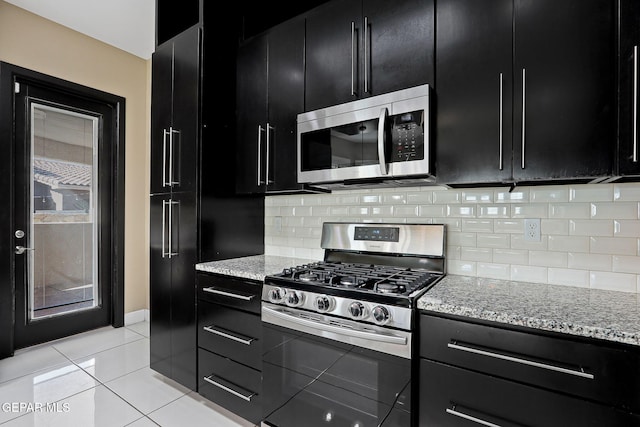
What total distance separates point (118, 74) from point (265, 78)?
7.28ft

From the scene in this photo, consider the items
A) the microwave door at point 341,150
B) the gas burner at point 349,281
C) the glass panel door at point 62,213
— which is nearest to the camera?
the gas burner at point 349,281

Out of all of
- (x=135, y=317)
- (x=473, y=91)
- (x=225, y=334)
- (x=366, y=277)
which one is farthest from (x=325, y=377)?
(x=135, y=317)

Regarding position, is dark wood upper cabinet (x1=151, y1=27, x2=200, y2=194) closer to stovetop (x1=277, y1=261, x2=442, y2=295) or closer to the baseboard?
stovetop (x1=277, y1=261, x2=442, y2=295)

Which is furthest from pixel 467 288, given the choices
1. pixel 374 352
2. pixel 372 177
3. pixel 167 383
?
pixel 167 383

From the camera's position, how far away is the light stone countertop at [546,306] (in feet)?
3.31

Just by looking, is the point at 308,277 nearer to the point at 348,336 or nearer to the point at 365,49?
the point at 348,336

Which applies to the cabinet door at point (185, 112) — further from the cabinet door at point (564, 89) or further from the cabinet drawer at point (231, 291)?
the cabinet door at point (564, 89)

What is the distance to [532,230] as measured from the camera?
5.35ft

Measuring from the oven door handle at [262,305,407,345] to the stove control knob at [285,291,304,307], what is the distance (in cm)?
6

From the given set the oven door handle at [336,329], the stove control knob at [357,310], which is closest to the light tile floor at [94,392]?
the oven door handle at [336,329]

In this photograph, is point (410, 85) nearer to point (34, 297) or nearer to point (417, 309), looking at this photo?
point (417, 309)

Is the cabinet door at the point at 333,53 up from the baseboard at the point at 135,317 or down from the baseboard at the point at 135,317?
up

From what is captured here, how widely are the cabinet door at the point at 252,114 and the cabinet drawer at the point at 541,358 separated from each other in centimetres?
147

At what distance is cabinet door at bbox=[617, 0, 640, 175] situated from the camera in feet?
3.85
